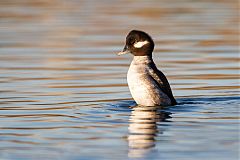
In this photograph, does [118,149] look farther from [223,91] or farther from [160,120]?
[223,91]

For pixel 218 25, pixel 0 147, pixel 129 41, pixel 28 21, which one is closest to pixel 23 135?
pixel 0 147

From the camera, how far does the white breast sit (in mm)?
13570

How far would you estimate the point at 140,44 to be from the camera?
547 inches

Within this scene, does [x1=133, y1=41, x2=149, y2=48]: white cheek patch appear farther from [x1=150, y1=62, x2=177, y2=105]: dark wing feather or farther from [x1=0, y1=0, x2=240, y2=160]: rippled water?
[x1=0, y1=0, x2=240, y2=160]: rippled water

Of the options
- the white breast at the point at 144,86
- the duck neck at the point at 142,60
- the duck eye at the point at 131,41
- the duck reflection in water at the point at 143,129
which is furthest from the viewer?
the duck eye at the point at 131,41

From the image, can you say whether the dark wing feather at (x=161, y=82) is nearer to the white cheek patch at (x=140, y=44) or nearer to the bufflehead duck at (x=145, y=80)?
the bufflehead duck at (x=145, y=80)

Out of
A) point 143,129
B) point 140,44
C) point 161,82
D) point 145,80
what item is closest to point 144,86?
point 145,80

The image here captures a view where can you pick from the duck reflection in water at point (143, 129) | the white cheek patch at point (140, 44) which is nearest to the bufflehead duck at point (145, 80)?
the white cheek patch at point (140, 44)

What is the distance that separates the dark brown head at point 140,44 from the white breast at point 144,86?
4.0 inches

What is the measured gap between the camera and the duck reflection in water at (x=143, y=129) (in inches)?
412

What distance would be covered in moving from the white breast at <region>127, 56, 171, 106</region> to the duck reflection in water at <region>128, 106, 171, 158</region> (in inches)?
5.7

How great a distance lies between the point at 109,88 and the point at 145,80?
7.39 ft

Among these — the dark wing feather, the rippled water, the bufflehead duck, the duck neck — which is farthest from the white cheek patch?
the rippled water

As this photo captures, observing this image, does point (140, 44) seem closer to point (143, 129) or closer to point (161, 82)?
point (161, 82)
